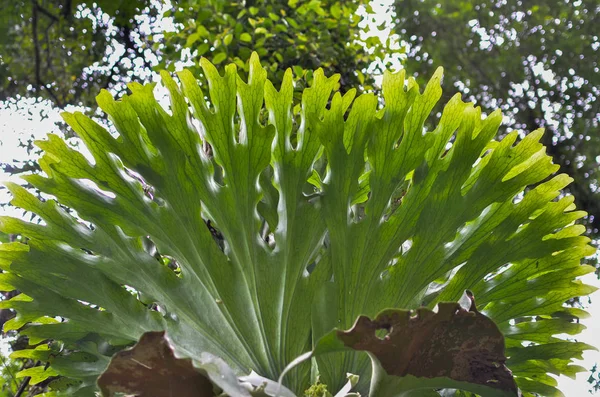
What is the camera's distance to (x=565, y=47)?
4816 millimetres

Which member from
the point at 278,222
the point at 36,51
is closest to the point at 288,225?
the point at 278,222

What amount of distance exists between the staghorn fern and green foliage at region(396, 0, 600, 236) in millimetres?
3683

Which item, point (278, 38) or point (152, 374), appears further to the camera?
point (278, 38)

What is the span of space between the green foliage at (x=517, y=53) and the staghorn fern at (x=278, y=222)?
3683mm

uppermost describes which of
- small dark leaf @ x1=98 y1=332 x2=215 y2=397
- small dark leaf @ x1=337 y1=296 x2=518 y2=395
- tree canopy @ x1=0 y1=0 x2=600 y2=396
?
tree canopy @ x1=0 y1=0 x2=600 y2=396

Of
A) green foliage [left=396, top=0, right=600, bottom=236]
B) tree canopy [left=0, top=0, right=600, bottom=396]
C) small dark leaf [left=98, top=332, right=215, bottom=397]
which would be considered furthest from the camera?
green foliage [left=396, top=0, right=600, bottom=236]

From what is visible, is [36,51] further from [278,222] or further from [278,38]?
[278,222]

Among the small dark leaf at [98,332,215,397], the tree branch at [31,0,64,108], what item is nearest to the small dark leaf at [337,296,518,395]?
the small dark leaf at [98,332,215,397]

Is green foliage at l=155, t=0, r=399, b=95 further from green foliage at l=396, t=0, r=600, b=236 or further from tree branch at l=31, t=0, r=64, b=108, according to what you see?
green foliage at l=396, t=0, r=600, b=236

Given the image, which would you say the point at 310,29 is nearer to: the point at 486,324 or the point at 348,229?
the point at 348,229

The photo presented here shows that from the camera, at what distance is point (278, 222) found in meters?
1.00

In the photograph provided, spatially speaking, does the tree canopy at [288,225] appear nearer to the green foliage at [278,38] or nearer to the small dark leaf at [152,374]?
the small dark leaf at [152,374]

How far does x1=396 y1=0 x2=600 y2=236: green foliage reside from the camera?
4586 millimetres

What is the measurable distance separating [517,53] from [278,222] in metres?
4.51
